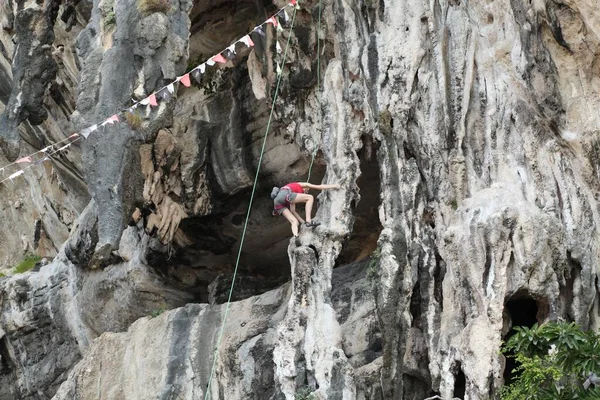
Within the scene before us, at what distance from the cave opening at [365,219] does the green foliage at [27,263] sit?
26.5 ft

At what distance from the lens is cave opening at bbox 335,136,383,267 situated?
20406mm

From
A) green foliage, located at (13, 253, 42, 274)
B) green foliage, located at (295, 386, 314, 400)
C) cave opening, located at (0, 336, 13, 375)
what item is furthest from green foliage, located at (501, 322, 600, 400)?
green foliage, located at (13, 253, 42, 274)

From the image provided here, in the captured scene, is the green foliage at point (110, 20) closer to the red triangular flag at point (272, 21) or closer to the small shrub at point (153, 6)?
the small shrub at point (153, 6)

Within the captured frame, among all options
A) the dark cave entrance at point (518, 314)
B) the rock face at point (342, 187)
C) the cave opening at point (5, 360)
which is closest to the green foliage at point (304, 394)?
the rock face at point (342, 187)

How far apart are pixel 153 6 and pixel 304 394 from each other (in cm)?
579

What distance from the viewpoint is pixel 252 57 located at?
20.8 metres

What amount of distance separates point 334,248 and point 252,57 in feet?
14.6

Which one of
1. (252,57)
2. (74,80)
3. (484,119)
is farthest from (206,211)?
(484,119)

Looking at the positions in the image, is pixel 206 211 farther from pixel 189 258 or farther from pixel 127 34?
pixel 127 34

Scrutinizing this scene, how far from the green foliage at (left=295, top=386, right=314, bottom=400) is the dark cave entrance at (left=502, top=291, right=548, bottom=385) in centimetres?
246

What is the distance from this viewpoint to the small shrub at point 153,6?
18.1m

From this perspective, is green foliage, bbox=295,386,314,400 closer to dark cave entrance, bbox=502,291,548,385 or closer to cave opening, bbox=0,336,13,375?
dark cave entrance, bbox=502,291,548,385

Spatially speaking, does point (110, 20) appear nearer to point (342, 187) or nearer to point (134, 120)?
point (134, 120)

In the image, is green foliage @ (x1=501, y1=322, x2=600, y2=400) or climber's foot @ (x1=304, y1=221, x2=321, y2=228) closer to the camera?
green foliage @ (x1=501, y1=322, x2=600, y2=400)
